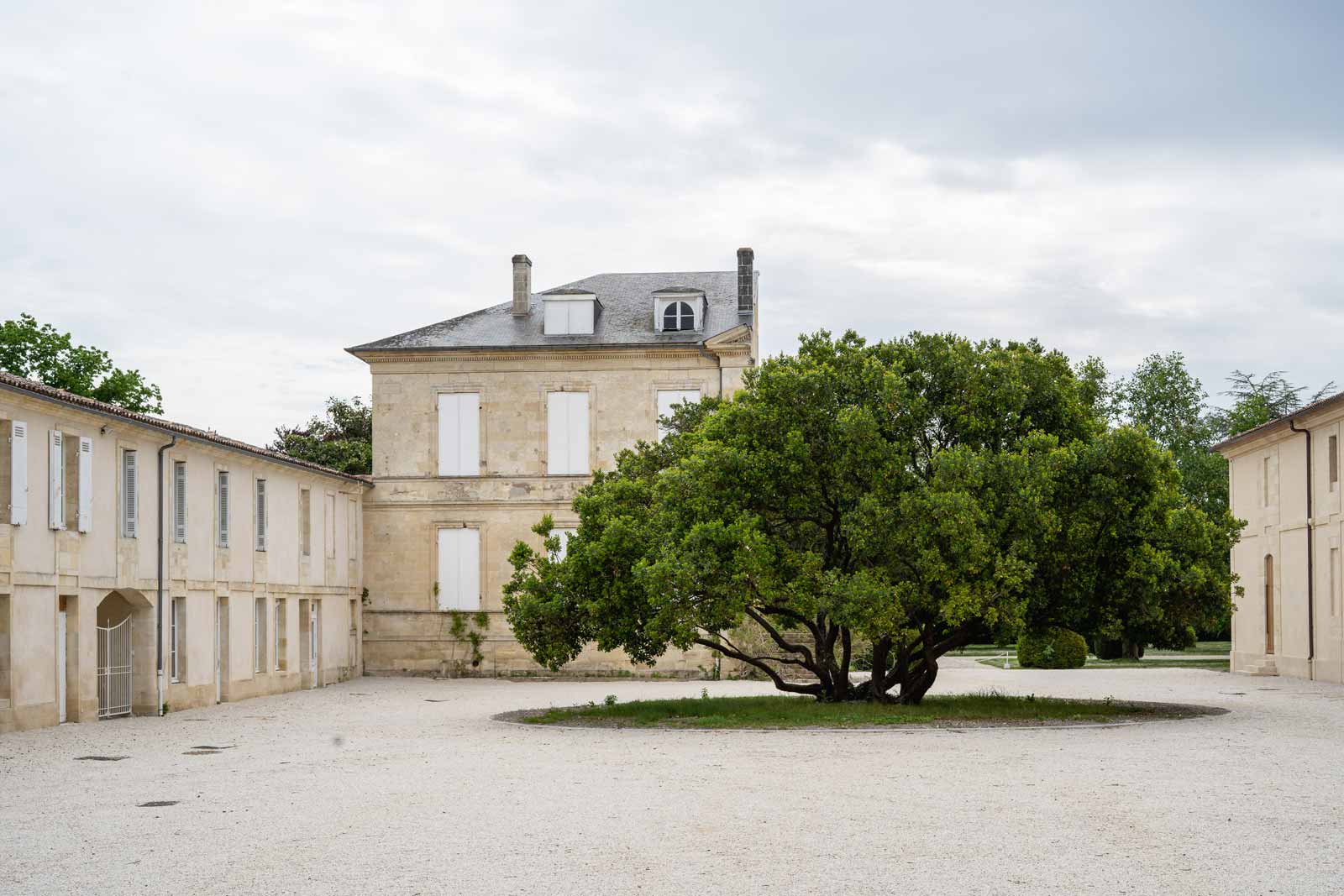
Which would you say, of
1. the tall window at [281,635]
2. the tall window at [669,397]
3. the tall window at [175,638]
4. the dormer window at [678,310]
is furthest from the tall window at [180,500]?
the dormer window at [678,310]

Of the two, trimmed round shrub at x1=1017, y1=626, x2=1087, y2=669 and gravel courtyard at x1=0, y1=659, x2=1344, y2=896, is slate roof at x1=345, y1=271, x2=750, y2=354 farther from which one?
gravel courtyard at x1=0, y1=659, x2=1344, y2=896

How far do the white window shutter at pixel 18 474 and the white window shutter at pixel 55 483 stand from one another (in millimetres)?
707

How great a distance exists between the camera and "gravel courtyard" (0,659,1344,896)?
9609 millimetres

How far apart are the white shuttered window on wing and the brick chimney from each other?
22.8 ft

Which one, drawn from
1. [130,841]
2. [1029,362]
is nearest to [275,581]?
[1029,362]

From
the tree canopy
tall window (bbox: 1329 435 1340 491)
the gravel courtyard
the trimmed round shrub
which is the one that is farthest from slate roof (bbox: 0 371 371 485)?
tall window (bbox: 1329 435 1340 491)

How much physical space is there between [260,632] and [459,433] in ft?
31.1

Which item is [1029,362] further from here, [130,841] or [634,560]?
[130,841]

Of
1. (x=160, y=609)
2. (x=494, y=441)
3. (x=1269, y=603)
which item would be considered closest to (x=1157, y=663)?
(x=1269, y=603)

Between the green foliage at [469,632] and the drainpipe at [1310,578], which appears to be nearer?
the drainpipe at [1310,578]

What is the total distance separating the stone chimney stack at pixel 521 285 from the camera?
41844 millimetres

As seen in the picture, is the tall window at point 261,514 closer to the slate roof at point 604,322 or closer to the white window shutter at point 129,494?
the white window shutter at point 129,494

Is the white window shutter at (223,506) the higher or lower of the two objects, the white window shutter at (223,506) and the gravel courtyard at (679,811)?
the higher

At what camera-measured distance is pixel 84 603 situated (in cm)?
2405
